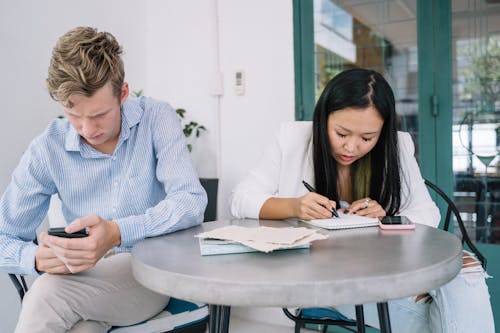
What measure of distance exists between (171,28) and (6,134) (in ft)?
4.62

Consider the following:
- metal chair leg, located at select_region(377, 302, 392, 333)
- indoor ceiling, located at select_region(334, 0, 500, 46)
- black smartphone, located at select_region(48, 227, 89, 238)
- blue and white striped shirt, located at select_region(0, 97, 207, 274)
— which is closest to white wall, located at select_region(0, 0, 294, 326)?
indoor ceiling, located at select_region(334, 0, 500, 46)

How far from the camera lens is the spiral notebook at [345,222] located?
126 cm

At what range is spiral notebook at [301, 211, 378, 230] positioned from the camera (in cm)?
126

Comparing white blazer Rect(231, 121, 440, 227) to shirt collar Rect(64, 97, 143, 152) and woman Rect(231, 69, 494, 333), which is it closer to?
woman Rect(231, 69, 494, 333)

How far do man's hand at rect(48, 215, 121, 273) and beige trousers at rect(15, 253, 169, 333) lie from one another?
0.25ft

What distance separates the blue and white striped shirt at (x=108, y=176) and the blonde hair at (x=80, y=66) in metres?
0.20

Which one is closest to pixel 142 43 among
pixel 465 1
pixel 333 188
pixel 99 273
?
pixel 465 1

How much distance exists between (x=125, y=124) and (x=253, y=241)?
0.68 metres

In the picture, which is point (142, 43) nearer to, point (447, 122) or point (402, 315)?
point (447, 122)

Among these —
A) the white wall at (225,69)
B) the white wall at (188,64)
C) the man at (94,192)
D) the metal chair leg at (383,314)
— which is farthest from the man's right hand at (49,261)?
the white wall at (225,69)

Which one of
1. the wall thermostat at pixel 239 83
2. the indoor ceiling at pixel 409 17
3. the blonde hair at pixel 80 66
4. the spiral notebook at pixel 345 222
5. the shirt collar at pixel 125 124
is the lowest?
the spiral notebook at pixel 345 222

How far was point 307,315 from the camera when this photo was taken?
5.23 feet

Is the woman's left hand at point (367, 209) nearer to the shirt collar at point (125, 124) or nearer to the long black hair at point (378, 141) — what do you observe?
the long black hair at point (378, 141)

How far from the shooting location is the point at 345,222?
1280 millimetres
